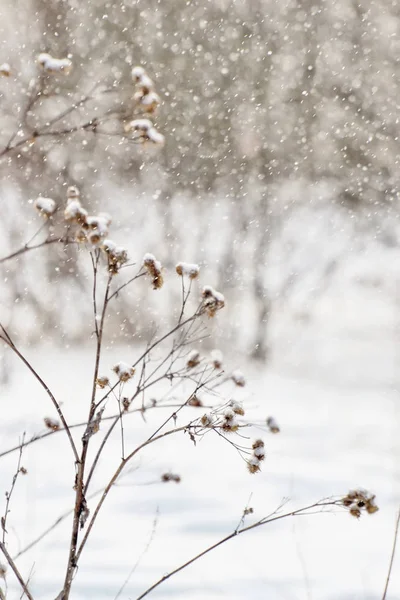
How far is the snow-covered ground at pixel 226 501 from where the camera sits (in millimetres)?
3145

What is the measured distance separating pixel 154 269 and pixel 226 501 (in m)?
2.91

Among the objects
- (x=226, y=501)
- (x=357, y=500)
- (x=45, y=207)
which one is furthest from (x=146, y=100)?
(x=226, y=501)

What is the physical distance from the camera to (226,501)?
435 centimetres

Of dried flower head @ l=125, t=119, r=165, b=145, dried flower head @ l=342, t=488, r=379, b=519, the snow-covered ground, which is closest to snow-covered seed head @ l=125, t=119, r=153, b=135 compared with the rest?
dried flower head @ l=125, t=119, r=165, b=145

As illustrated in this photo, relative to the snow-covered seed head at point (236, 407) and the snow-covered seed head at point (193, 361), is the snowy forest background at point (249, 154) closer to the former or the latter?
the snow-covered seed head at point (193, 361)

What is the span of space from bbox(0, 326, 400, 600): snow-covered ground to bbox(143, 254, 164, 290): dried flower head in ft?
1.75

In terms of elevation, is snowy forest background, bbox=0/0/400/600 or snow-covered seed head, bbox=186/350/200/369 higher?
snowy forest background, bbox=0/0/400/600

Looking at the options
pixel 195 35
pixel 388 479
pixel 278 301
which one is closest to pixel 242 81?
pixel 195 35

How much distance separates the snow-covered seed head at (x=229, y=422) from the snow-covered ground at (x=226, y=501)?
17.6 inches

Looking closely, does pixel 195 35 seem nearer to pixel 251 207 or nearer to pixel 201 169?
pixel 201 169

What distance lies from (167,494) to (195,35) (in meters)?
6.73

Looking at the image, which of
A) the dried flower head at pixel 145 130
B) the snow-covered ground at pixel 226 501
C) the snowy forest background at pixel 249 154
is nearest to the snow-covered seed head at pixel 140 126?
the dried flower head at pixel 145 130

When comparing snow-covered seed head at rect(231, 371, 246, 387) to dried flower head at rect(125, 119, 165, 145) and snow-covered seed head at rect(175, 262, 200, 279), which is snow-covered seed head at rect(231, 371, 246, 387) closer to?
snow-covered seed head at rect(175, 262, 200, 279)

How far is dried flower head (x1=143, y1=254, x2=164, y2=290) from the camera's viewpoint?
5.74 ft
